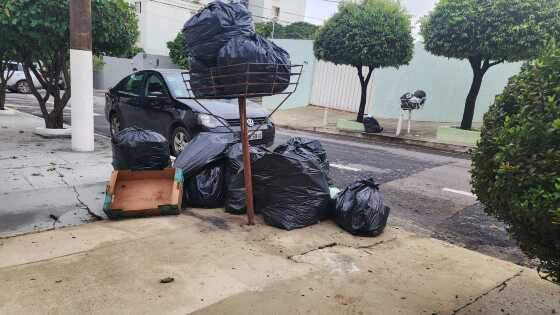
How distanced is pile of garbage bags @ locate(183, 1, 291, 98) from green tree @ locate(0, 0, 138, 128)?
3.91 m

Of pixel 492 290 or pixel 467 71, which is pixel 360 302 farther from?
pixel 467 71

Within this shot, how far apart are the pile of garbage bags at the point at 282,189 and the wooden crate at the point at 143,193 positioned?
20 centimetres

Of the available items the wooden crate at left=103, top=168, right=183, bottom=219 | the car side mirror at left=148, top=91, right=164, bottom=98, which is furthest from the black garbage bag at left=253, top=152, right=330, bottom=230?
the car side mirror at left=148, top=91, right=164, bottom=98

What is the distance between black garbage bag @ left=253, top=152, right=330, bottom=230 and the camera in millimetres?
3895

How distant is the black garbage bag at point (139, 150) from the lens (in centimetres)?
443

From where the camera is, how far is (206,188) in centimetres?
434

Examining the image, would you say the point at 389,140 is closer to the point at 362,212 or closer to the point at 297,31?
the point at 362,212

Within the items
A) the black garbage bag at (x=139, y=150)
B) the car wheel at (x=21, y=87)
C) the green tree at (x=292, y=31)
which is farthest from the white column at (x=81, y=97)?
the green tree at (x=292, y=31)

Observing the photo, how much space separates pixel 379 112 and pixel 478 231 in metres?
11.6

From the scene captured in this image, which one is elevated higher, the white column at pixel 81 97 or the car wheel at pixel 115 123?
the white column at pixel 81 97

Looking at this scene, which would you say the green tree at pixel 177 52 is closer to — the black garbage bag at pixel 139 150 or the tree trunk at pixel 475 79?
the tree trunk at pixel 475 79

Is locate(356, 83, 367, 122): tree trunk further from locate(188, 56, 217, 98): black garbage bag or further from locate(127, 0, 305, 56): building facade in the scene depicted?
locate(127, 0, 305, 56): building facade

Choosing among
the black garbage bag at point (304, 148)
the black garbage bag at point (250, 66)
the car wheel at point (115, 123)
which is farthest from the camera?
the car wheel at point (115, 123)

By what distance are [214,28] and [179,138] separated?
11.4ft
